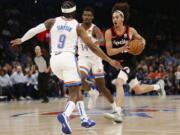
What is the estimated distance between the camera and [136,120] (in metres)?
7.05

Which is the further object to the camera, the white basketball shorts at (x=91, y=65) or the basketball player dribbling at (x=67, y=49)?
the white basketball shorts at (x=91, y=65)

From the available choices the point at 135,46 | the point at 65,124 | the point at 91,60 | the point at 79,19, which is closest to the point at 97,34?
the point at 91,60

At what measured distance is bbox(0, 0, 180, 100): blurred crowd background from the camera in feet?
54.2

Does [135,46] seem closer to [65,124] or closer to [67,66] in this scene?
[67,66]

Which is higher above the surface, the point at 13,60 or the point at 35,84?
the point at 13,60

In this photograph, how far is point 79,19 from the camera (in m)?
22.9

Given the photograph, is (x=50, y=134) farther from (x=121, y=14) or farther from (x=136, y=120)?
(x=121, y=14)

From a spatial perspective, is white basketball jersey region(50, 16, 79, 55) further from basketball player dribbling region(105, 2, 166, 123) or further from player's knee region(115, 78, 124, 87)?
player's knee region(115, 78, 124, 87)

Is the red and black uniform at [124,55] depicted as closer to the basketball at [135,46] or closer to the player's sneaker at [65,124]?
the basketball at [135,46]

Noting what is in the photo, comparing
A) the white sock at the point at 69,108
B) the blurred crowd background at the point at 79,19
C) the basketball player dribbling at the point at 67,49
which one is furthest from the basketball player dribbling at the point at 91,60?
the blurred crowd background at the point at 79,19

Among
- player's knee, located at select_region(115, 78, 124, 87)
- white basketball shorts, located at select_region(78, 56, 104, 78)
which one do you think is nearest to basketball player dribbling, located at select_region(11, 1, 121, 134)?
player's knee, located at select_region(115, 78, 124, 87)

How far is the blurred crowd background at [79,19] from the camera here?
16516 millimetres

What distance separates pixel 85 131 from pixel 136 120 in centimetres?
141

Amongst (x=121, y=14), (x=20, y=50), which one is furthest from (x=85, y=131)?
(x=20, y=50)
